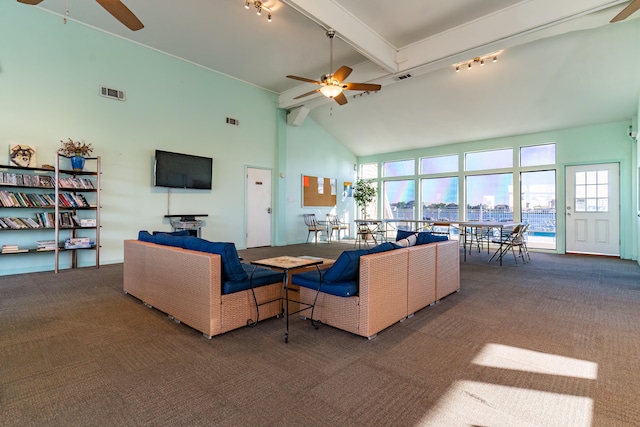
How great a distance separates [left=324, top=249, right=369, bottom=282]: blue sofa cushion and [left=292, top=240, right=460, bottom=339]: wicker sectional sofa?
7 centimetres

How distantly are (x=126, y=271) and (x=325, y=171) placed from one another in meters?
6.96

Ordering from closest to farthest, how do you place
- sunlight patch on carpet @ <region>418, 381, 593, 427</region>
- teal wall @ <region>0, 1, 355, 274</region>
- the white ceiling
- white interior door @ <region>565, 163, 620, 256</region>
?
sunlight patch on carpet @ <region>418, 381, 593, 427</region>, the white ceiling, teal wall @ <region>0, 1, 355, 274</region>, white interior door @ <region>565, 163, 620, 256</region>

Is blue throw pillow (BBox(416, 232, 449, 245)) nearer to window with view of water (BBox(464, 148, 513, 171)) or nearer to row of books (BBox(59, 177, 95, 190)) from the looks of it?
row of books (BBox(59, 177, 95, 190))

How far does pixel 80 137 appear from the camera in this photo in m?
5.46

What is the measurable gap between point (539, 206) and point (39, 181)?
10350 mm

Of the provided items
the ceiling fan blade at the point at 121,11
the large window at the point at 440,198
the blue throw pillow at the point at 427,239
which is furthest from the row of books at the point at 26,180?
the large window at the point at 440,198

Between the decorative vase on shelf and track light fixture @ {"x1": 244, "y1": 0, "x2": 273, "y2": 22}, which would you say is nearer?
track light fixture @ {"x1": 244, "y1": 0, "x2": 273, "y2": 22}

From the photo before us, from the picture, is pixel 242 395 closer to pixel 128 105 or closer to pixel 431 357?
pixel 431 357

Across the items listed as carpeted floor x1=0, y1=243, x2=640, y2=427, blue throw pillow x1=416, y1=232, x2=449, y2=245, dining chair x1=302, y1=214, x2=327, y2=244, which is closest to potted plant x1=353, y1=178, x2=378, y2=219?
dining chair x1=302, y1=214, x2=327, y2=244

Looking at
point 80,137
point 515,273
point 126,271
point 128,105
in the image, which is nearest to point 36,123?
point 80,137

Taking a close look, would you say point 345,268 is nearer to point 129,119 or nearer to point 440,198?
point 129,119

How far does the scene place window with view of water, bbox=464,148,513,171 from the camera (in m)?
8.45

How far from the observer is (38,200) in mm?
4973

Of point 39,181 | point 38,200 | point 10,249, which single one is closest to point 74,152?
point 39,181
